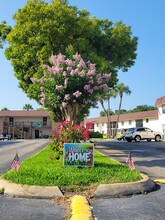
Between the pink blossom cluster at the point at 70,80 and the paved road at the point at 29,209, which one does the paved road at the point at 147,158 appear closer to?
the pink blossom cluster at the point at 70,80

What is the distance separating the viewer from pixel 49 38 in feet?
69.9

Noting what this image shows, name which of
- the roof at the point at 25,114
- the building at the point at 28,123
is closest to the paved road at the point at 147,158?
the building at the point at 28,123

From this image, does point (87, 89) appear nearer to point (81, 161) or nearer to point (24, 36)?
point (81, 161)

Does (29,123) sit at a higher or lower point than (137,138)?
higher

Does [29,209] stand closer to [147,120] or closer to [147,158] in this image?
[147,158]

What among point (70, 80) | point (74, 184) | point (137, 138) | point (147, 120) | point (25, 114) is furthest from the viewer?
point (25, 114)

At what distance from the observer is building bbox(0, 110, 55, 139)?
2901 inches

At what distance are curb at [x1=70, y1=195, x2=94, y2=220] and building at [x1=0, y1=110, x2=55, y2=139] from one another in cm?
6775

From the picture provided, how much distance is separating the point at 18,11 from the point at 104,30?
7861 mm

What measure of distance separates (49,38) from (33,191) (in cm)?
1560

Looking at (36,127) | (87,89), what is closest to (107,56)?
(87,89)

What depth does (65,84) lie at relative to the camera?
13305 mm

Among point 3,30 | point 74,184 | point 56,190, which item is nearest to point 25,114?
point 3,30

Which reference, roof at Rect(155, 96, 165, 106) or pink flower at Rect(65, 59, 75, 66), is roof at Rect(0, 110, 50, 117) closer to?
roof at Rect(155, 96, 165, 106)
